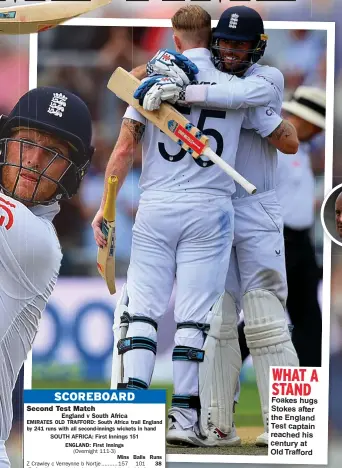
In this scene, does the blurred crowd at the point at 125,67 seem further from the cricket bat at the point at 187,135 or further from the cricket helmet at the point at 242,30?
the cricket bat at the point at 187,135

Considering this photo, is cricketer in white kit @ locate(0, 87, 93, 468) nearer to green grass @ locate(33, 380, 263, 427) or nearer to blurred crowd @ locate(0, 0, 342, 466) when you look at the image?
blurred crowd @ locate(0, 0, 342, 466)

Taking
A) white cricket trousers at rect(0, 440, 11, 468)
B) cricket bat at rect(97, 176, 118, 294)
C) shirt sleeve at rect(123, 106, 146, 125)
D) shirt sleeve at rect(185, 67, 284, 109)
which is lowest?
white cricket trousers at rect(0, 440, 11, 468)

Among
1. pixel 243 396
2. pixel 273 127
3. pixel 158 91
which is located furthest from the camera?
pixel 243 396

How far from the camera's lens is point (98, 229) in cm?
894

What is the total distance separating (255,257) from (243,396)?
0.75m

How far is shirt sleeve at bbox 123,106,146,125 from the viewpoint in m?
8.87

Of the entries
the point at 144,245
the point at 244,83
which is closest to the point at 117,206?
the point at 144,245

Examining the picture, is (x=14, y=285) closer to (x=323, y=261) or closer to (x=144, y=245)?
(x=144, y=245)

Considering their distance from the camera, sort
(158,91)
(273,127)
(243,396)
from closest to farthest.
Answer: (158,91) < (273,127) < (243,396)

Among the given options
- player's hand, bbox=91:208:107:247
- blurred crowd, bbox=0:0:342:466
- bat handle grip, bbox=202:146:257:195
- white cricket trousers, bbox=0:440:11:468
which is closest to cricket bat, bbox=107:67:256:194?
bat handle grip, bbox=202:146:257:195

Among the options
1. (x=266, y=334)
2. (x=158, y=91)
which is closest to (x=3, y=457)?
(x=266, y=334)

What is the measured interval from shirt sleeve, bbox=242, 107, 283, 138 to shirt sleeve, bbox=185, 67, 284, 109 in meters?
0.04

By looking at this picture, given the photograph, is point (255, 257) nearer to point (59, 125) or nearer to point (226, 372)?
point (226, 372)

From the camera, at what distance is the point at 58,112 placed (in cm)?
892
